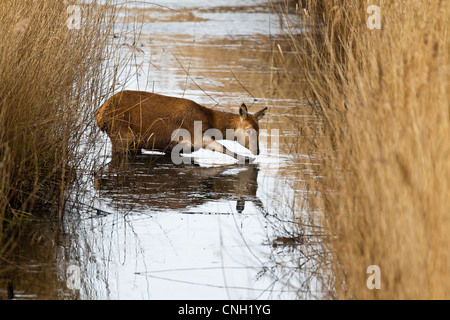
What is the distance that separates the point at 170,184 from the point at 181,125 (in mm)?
1530

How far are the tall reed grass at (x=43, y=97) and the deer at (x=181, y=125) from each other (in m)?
1.26

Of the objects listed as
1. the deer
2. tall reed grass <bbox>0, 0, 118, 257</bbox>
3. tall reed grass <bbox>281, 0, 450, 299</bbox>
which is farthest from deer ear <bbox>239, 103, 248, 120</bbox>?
tall reed grass <bbox>281, 0, 450, 299</bbox>

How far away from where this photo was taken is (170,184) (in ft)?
25.5

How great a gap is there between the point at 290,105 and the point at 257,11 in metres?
13.4

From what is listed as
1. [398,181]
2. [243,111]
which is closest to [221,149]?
[243,111]

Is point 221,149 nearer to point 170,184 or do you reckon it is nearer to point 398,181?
point 170,184

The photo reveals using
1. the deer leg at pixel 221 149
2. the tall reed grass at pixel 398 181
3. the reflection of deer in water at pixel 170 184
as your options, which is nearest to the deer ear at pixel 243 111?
the deer leg at pixel 221 149

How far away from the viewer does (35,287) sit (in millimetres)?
4902

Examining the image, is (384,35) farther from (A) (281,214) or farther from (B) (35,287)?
(B) (35,287)

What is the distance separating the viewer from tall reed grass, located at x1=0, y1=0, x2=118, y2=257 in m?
6.02

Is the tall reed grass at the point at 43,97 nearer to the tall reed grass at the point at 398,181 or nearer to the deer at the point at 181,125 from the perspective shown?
the deer at the point at 181,125

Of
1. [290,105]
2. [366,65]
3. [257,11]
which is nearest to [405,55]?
[366,65]

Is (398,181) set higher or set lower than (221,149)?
lower

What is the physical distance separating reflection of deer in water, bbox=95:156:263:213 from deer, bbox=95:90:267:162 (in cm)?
32
